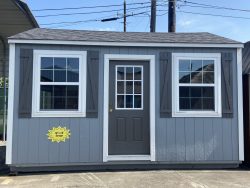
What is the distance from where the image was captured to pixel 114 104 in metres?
6.89

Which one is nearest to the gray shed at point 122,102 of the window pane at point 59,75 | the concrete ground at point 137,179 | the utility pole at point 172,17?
the window pane at point 59,75

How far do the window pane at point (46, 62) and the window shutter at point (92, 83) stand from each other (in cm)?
78

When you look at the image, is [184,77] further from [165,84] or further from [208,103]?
[208,103]

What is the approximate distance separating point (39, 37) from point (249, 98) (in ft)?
15.6

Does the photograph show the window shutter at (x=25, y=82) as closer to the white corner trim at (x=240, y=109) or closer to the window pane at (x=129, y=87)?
the window pane at (x=129, y=87)

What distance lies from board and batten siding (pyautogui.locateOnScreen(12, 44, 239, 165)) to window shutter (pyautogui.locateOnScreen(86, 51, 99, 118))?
86 millimetres

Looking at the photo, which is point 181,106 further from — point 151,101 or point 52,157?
point 52,157

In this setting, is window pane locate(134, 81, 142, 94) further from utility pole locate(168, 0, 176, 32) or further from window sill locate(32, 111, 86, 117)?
utility pole locate(168, 0, 176, 32)

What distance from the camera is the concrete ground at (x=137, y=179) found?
5625 millimetres

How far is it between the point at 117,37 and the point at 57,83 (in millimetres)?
1682

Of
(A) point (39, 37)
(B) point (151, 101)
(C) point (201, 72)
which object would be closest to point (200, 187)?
(B) point (151, 101)

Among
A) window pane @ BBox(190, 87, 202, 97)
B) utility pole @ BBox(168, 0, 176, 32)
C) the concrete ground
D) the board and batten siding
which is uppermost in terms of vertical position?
utility pole @ BBox(168, 0, 176, 32)

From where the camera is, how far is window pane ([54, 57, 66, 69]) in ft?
21.8

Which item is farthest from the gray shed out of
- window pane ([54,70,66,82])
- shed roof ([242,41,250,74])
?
shed roof ([242,41,250,74])
